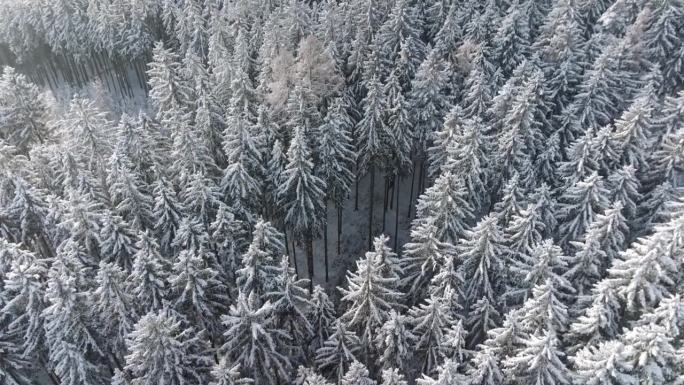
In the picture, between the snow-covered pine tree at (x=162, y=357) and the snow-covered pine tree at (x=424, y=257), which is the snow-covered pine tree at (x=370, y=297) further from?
the snow-covered pine tree at (x=162, y=357)

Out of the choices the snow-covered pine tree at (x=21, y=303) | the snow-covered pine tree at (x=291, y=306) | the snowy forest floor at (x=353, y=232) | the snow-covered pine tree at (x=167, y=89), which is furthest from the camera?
the snowy forest floor at (x=353, y=232)

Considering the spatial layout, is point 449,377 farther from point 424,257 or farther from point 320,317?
point 424,257

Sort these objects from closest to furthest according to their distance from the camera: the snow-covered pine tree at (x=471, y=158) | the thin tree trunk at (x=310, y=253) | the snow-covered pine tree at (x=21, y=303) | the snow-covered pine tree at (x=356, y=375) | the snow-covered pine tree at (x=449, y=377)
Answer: the snow-covered pine tree at (x=449, y=377)
the snow-covered pine tree at (x=356, y=375)
the snow-covered pine tree at (x=21, y=303)
the snow-covered pine tree at (x=471, y=158)
the thin tree trunk at (x=310, y=253)

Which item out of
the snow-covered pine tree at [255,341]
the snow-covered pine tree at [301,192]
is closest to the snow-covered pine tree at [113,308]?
the snow-covered pine tree at [255,341]

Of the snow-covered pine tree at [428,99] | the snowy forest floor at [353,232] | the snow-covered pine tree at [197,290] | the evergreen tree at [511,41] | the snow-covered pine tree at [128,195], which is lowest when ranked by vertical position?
the snowy forest floor at [353,232]

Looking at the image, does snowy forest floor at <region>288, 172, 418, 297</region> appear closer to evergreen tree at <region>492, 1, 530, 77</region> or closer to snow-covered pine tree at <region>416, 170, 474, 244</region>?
snow-covered pine tree at <region>416, 170, 474, 244</region>

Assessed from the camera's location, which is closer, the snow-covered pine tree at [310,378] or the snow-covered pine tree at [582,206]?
the snow-covered pine tree at [310,378]

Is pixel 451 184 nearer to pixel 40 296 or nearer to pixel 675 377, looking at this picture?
pixel 675 377

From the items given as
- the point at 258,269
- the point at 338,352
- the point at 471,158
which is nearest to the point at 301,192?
the point at 258,269

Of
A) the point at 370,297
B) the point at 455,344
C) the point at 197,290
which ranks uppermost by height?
the point at 197,290
